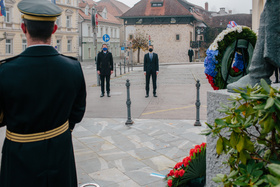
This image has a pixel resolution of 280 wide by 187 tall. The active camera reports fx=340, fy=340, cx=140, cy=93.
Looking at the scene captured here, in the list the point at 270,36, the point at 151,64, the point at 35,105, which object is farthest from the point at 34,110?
the point at 151,64

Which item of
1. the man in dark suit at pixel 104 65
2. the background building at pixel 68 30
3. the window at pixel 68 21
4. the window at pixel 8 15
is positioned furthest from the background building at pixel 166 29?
the man in dark suit at pixel 104 65

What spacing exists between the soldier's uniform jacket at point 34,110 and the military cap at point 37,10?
211 millimetres

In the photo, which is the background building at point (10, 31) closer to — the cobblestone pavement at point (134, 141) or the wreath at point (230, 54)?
the cobblestone pavement at point (134, 141)

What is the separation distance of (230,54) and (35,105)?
267 centimetres

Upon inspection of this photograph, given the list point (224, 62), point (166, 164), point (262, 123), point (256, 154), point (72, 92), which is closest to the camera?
point (262, 123)

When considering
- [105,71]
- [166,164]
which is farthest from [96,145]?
[105,71]

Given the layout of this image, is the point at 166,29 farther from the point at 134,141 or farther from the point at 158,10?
the point at 134,141

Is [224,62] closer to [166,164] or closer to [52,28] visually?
[166,164]

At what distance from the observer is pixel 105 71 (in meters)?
13.3

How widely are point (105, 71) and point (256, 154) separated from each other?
11.5 m

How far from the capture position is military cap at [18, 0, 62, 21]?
239 centimetres

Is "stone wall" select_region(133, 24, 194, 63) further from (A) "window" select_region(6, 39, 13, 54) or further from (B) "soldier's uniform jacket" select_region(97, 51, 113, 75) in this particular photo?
(B) "soldier's uniform jacket" select_region(97, 51, 113, 75)

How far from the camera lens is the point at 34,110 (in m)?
2.39

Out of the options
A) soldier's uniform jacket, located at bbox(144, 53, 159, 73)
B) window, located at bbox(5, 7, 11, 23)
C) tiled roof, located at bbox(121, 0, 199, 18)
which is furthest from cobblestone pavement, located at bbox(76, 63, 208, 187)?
tiled roof, located at bbox(121, 0, 199, 18)
